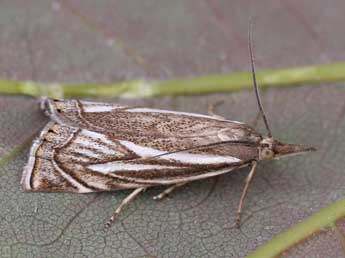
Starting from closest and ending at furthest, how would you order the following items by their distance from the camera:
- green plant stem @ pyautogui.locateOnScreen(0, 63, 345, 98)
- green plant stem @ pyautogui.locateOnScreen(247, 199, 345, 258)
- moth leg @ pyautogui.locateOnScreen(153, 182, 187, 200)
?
green plant stem @ pyautogui.locateOnScreen(247, 199, 345, 258), moth leg @ pyautogui.locateOnScreen(153, 182, 187, 200), green plant stem @ pyautogui.locateOnScreen(0, 63, 345, 98)

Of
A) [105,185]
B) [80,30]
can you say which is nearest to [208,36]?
[80,30]

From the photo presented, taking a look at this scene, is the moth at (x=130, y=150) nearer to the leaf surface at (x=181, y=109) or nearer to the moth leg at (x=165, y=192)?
the moth leg at (x=165, y=192)

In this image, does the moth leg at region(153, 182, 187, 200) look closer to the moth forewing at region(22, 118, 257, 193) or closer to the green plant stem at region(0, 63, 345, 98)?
the moth forewing at region(22, 118, 257, 193)

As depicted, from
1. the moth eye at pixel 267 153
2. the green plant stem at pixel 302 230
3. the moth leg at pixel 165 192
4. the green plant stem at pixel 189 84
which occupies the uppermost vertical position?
the green plant stem at pixel 189 84

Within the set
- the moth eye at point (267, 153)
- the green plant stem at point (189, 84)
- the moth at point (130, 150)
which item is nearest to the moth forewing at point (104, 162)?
the moth at point (130, 150)

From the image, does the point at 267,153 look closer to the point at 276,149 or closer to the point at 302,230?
the point at 276,149

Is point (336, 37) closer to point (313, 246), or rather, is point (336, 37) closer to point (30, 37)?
point (313, 246)

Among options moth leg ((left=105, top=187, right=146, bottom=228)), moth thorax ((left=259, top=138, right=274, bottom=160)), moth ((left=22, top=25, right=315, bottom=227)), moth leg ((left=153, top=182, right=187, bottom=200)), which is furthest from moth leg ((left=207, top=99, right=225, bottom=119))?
moth leg ((left=105, top=187, right=146, bottom=228))
